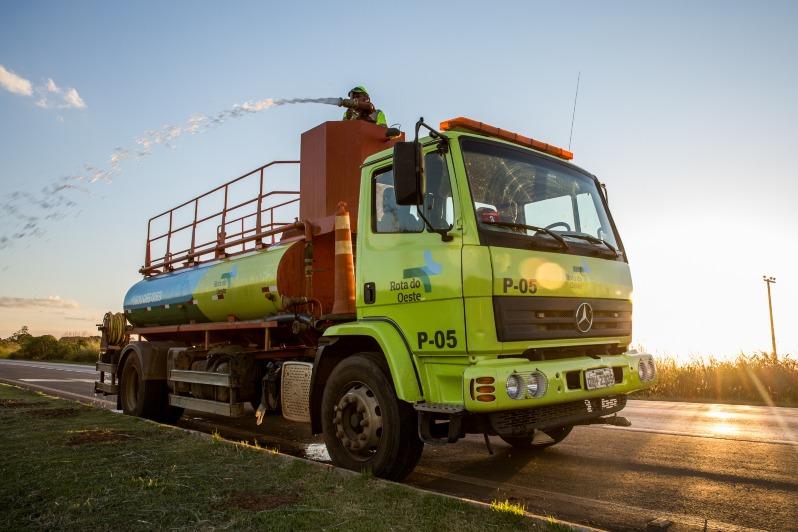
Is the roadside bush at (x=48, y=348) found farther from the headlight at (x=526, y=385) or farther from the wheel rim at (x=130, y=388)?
the headlight at (x=526, y=385)

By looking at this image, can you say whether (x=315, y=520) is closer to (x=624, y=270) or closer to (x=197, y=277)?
(x=624, y=270)

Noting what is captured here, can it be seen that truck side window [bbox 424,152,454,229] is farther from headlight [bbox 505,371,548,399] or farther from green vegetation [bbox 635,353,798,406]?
green vegetation [bbox 635,353,798,406]

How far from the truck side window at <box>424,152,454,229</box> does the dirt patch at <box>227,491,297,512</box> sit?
2.34 m

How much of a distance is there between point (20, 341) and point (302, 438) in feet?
153

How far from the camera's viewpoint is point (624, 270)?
5805 mm

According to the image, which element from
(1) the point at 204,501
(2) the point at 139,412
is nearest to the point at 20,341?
(2) the point at 139,412

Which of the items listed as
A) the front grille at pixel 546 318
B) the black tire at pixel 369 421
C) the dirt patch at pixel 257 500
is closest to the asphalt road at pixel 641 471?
the black tire at pixel 369 421

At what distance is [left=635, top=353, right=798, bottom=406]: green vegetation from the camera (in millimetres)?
12484

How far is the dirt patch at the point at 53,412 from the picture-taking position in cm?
909

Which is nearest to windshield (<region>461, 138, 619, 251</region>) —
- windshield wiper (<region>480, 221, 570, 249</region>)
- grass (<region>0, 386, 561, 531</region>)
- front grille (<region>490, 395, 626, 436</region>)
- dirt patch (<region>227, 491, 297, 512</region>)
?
windshield wiper (<region>480, 221, 570, 249</region>)

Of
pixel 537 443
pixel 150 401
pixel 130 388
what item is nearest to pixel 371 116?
pixel 537 443

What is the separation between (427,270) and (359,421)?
151 centimetres

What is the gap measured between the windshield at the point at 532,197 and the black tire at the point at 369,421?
62.6 inches

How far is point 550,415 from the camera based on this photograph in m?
4.90
